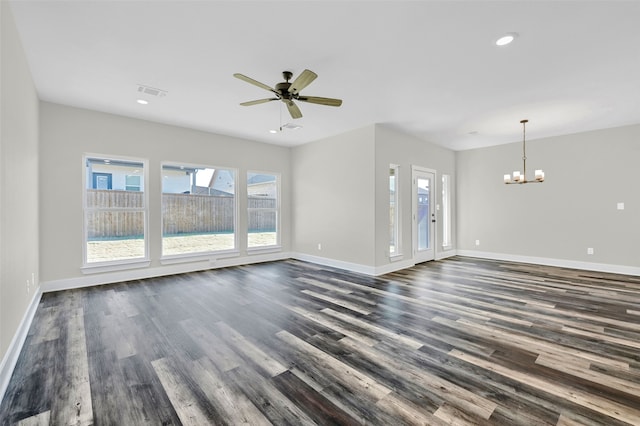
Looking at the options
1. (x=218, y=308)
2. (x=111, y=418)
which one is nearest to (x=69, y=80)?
(x=218, y=308)

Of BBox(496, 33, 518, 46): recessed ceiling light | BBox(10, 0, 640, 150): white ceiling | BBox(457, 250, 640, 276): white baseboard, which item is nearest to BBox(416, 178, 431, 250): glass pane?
BBox(457, 250, 640, 276): white baseboard

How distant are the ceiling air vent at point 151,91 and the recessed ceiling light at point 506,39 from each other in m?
3.93

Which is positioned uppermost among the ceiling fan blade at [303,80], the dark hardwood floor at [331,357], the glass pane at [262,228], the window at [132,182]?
the ceiling fan blade at [303,80]

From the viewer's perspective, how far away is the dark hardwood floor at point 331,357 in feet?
5.74

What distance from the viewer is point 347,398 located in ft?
6.11

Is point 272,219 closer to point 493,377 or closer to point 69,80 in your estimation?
point 69,80

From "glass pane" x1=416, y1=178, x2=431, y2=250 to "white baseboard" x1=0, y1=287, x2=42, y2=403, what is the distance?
6.38 meters

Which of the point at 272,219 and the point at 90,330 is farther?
the point at 272,219

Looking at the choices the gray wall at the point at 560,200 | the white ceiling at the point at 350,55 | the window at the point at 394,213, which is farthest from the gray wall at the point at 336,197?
the gray wall at the point at 560,200

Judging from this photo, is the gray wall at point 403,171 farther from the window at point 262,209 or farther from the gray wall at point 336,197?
the window at point 262,209

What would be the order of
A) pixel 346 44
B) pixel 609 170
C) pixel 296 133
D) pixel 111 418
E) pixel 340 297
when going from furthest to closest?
pixel 296 133, pixel 609 170, pixel 340 297, pixel 346 44, pixel 111 418

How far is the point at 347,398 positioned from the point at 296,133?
16.4 feet

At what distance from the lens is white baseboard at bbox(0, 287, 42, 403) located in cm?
197

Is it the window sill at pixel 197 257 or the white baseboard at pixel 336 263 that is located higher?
the window sill at pixel 197 257
